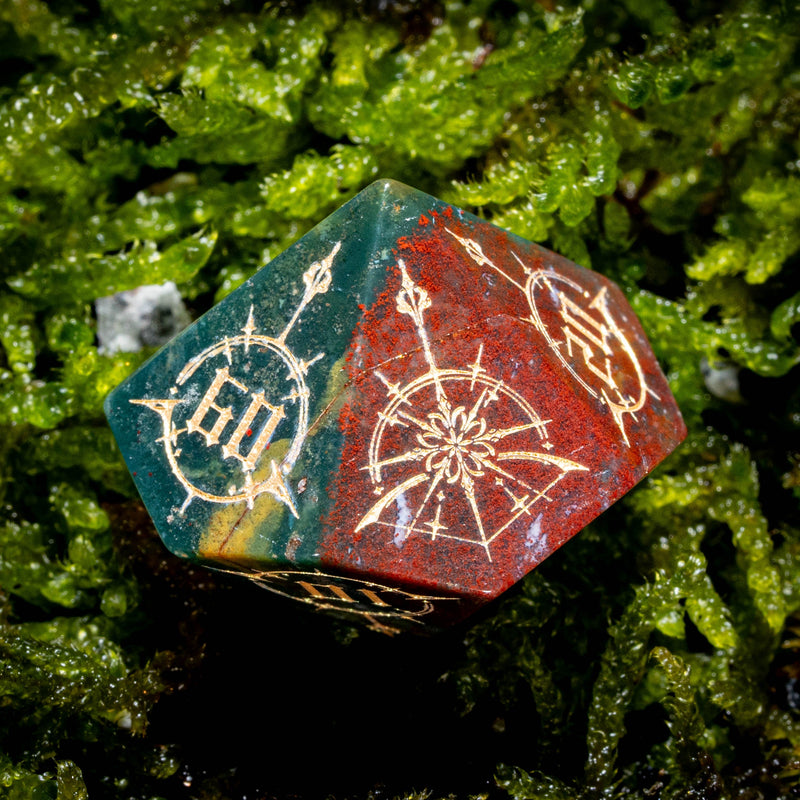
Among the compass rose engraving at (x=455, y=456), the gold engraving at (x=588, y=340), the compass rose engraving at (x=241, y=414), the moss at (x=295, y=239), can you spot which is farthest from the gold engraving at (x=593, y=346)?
the compass rose engraving at (x=241, y=414)

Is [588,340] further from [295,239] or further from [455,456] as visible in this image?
[295,239]

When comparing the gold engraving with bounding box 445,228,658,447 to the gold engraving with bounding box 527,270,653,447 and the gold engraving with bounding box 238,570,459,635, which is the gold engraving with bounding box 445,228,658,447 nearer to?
the gold engraving with bounding box 527,270,653,447

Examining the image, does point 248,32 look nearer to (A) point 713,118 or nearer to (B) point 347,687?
(A) point 713,118

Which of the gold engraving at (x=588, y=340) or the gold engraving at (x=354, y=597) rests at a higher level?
the gold engraving at (x=588, y=340)

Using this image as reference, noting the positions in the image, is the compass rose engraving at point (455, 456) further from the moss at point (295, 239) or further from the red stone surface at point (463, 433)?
the moss at point (295, 239)

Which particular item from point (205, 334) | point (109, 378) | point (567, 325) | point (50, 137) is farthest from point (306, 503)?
point (50, 137)

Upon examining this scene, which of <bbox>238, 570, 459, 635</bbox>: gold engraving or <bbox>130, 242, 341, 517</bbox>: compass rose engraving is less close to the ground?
<bbox>130, 242, 341, 517</bbox>: compass rose engraving

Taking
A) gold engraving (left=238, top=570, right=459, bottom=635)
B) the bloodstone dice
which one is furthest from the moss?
the bloodstone dice
